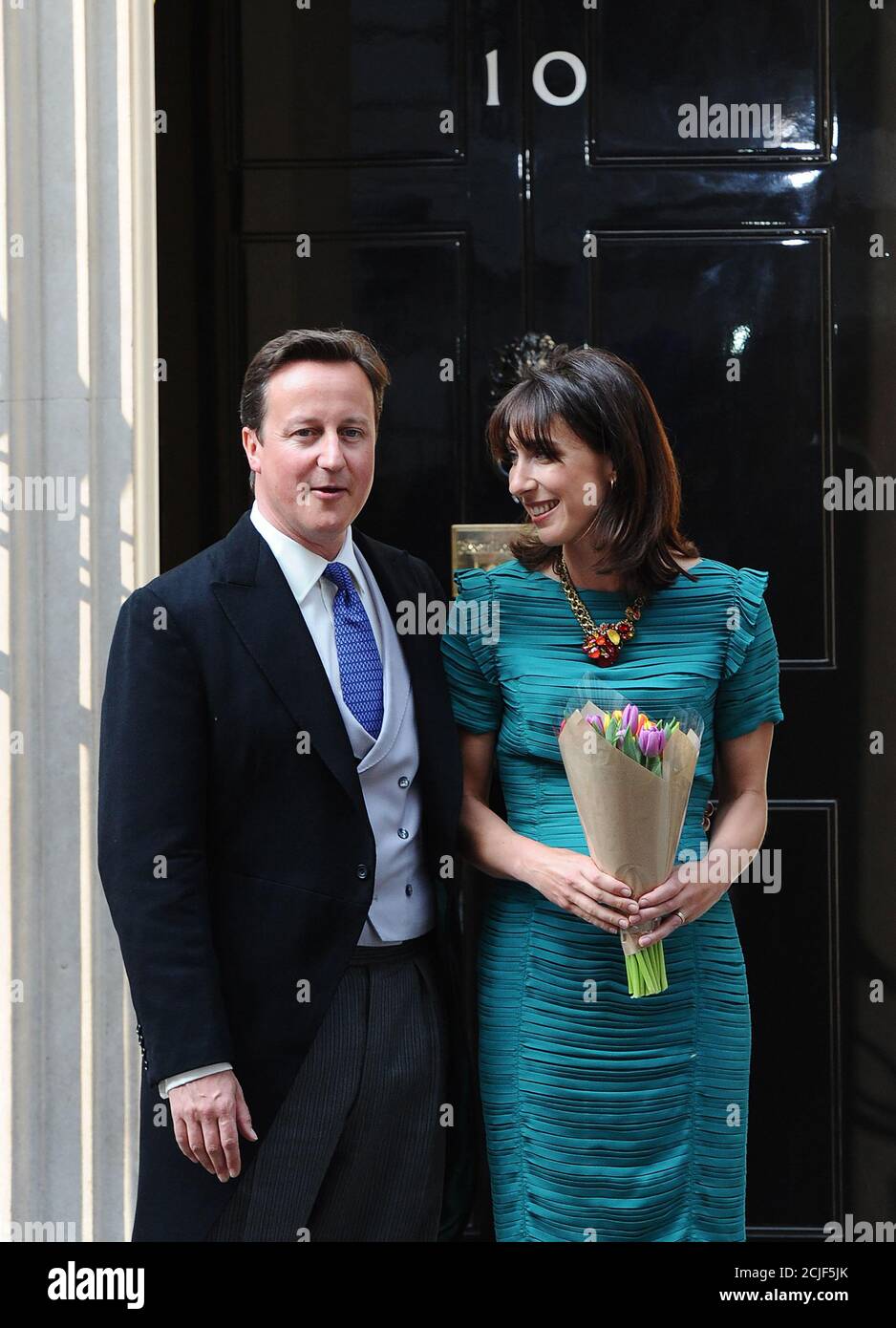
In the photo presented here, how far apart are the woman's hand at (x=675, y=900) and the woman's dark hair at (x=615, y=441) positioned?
1.71ft

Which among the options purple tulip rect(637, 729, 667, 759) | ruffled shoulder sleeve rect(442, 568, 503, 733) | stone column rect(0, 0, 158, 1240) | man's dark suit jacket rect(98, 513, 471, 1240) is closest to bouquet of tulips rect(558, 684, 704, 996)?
purple tulip rect(637, 729, 667, 759)

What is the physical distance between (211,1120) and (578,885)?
27.8 inches

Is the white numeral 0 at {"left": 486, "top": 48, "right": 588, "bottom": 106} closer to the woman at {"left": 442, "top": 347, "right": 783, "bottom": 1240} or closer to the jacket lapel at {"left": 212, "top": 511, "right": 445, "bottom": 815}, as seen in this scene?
the woman at {"left": 442, "top": 347, "right": 783, "bottom": 1240}

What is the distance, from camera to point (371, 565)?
2.41 meters

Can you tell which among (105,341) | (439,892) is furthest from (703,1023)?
(105,341)

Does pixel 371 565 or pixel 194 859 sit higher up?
pixel 371 565

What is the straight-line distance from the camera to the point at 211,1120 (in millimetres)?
2043

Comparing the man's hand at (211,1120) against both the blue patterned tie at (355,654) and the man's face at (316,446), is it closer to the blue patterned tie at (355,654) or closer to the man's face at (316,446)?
the blue patterned tie at (355,654)

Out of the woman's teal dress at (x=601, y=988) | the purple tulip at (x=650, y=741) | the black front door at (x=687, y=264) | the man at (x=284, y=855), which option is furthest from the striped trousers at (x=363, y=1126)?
the black front door at (x=687, y=264)

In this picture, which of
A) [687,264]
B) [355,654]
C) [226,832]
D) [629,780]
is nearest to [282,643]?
[355,654]

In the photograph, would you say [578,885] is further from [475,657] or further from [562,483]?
[562,483]

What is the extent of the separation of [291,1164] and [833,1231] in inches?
62.3

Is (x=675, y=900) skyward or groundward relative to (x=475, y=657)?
groundward

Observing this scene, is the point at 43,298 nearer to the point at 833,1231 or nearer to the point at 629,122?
the point at 629,122
